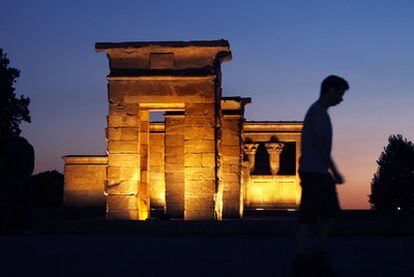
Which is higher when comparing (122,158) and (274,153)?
(274,153)

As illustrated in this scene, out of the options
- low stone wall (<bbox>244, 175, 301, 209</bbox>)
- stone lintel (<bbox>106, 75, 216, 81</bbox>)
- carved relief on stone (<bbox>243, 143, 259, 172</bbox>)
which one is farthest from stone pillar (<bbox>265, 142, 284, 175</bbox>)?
stone lintel (<bbox>106, 75, 216, 81</bbox>)

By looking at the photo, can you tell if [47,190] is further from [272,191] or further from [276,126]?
[272,191]

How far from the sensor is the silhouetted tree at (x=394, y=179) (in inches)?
1992

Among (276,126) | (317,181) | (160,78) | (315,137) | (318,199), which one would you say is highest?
(276,126)

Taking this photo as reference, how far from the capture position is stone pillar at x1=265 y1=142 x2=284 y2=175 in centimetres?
4097

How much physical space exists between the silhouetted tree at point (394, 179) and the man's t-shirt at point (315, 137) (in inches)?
1747

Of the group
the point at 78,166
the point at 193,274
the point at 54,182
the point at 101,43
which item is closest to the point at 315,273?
the point at 193,274

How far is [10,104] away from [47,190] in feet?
46.9

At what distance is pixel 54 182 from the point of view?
55469 millimetres

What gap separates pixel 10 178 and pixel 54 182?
4243cm

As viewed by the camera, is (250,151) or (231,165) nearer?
(231,165)

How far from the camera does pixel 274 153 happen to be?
4122cm

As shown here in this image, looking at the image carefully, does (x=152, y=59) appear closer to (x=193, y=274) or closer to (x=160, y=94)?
(x=160, y=94)

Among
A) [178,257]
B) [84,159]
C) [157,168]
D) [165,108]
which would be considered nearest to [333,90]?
[178,257]
